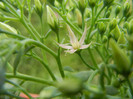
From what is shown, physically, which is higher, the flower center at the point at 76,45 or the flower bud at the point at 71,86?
the flower bud at the point at 71,86

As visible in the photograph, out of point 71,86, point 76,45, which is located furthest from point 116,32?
point 71,86

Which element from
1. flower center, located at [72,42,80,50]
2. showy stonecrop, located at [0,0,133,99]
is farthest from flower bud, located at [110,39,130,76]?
flower center, located at [72,42,80,50]

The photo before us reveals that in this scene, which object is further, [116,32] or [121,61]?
[116,32]

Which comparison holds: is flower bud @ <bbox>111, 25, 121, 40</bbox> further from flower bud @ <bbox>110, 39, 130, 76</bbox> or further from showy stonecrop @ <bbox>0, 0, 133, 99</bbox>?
flower bud @ <bbox>110, 39, 130, 76</bbox>

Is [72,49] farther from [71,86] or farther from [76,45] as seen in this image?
[71,86]

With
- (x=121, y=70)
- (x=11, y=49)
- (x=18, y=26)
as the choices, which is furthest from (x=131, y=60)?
(x=18, y=26)

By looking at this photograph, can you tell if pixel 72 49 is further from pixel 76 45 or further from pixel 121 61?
pixel 121 61

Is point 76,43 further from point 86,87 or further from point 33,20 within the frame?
point 33,20

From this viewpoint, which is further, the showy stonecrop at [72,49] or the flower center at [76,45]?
the flower center at [76,45]

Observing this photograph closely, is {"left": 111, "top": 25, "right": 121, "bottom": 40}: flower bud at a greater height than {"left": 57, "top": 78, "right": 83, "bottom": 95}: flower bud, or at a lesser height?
lesser

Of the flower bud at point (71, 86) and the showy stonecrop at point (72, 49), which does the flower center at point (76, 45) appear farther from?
the flower bud at point (71, 86)

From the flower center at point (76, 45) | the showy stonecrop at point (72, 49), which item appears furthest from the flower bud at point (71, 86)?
the flower center at point (76, 45)
